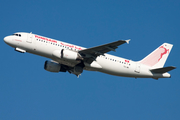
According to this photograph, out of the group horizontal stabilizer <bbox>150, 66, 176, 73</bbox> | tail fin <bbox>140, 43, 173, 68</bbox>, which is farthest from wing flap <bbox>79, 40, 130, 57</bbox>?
tail fin <bbox>140, 43, 173, 68</bbox>

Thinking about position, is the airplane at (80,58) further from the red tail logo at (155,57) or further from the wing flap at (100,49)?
the red tail logo at (155,57)

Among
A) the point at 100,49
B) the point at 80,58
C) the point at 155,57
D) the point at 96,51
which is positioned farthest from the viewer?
the point at 155,57

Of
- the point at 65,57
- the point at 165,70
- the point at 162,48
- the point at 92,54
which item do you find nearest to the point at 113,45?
the point at 92,54

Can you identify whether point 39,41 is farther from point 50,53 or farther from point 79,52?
point 79,52

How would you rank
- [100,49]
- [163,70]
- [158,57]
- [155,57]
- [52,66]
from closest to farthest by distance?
[100,49] < [163,70] < [52,66] < [155,57] < [158,57]

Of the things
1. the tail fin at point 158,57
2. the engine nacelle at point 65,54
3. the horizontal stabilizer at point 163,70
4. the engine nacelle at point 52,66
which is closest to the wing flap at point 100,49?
the engine nacelle at point 65,54

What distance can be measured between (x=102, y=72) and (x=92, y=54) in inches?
136

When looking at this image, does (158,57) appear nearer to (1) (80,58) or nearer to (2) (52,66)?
(1) (80,58)

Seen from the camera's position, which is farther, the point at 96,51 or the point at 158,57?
the point at 158,57

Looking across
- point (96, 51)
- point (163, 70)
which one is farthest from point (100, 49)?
point (163, 70)

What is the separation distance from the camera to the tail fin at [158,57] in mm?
41125

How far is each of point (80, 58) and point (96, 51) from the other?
7.63 feet

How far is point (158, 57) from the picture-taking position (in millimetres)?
42062

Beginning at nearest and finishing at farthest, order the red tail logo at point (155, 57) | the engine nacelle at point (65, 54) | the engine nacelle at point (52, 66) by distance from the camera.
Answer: the engine nacelle at point (65, 54)
the engine nacelle at point (52, 66)
the red tail logo at point (155, 57)
